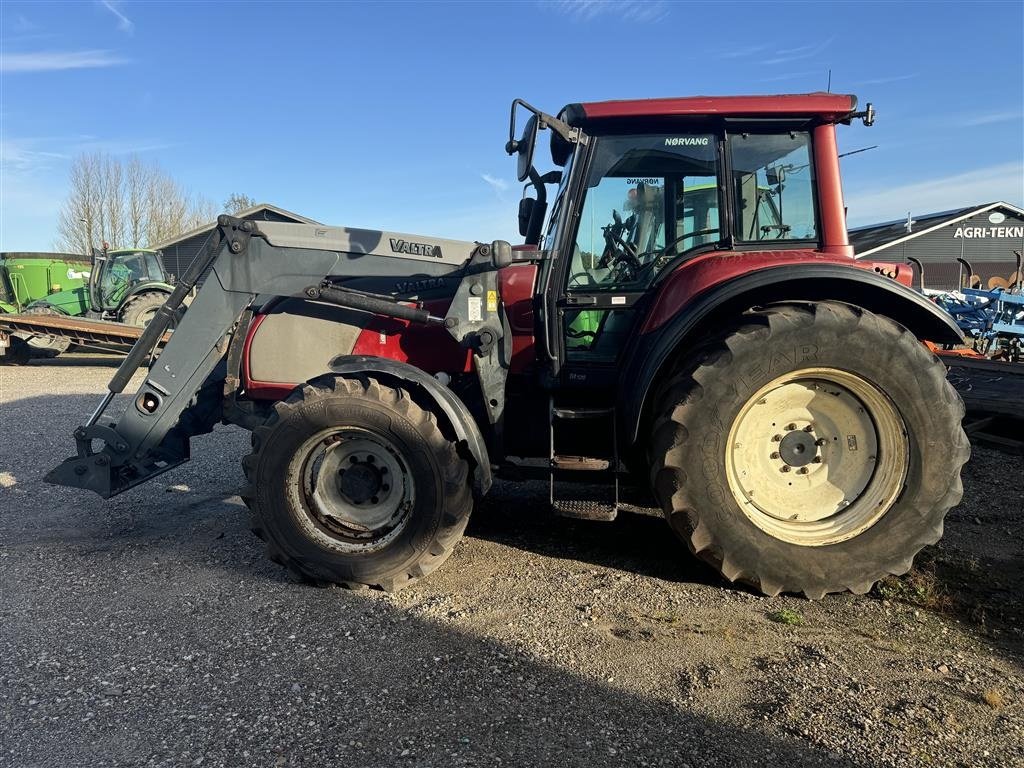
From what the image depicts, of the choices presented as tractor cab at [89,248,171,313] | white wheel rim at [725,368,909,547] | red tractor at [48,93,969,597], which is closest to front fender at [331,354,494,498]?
red tractor at [48,93,969,597]

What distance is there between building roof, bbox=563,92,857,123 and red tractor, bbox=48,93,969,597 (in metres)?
0.01

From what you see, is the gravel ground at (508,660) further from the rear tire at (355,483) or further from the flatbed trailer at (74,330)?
the flatbed trailer at (74,330)

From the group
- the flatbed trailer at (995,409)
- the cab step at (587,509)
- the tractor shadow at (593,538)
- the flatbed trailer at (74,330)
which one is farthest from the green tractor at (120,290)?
the flatbed trailer at (995,409)

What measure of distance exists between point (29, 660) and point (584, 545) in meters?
2.82

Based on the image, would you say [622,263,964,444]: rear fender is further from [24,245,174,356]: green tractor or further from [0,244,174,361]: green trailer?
[24,245,174,356]: green tractor

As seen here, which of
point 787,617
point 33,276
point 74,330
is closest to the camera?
point 787,617

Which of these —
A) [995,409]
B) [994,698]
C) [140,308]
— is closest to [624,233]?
[994,698]

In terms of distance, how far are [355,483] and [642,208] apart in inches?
85.5

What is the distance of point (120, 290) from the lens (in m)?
16.3

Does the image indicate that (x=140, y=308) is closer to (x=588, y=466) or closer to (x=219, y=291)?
(x=219, y=291)

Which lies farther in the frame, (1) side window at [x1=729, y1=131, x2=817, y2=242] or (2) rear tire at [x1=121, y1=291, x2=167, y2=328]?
(2) rear tire at [x1=121, y1=291, x2=167, y2=328]

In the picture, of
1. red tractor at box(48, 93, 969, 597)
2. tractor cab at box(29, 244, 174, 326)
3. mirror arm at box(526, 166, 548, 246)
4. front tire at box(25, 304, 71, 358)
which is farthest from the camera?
tractor cab at box(29, 244, 174, 326)

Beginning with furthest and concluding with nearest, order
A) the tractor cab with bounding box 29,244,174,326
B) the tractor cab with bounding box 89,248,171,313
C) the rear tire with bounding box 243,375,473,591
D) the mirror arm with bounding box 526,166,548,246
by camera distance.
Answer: the tractor cab with bounding box 89,248,171,313
the tractor cab with bounding box 29,244,174,326
the mirror arm with bounding box 526,166,548,246
the rear tire with bounding box 243,375,473,591

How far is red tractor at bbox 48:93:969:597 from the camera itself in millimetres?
3236
